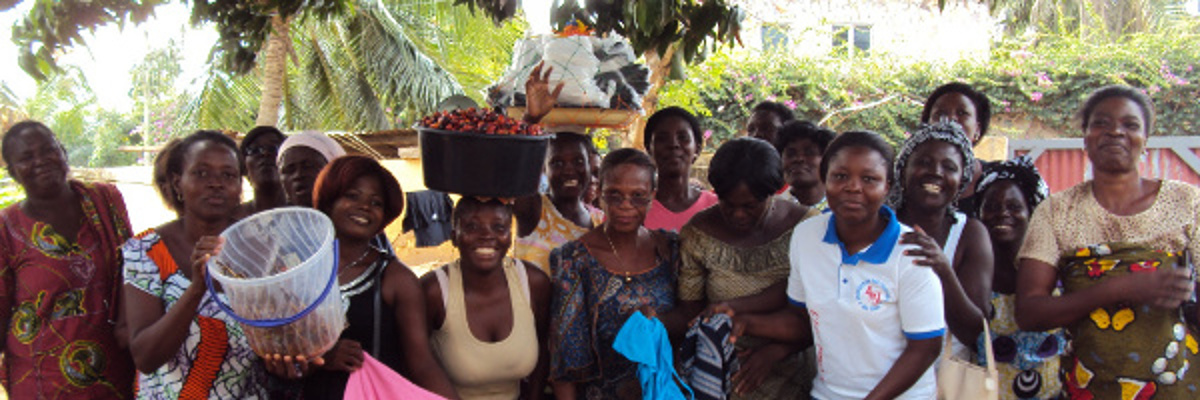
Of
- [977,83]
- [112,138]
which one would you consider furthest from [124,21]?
[112,138]

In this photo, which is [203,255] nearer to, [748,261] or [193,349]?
[193,349]

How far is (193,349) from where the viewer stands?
7.94 ft

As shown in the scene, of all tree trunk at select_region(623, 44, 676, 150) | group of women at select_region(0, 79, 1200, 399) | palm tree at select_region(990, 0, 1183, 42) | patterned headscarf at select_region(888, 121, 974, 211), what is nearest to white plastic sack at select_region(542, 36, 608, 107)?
group of women at select_region(0, 79, 1200, 399)

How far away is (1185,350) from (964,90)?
1.59 m

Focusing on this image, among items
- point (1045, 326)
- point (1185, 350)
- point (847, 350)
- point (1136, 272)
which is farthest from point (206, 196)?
point (1185, 350)

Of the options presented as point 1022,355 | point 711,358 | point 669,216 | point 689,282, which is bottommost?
point 1022,355

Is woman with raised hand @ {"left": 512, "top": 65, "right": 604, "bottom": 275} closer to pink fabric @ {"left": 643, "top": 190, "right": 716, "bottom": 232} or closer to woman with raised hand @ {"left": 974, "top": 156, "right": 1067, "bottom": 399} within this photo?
pink fabric @ {"left": 643, "top": 190, "right": 716, "bottom": 232}

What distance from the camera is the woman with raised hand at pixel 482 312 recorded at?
2623 millimetres

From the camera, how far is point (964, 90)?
3719mm

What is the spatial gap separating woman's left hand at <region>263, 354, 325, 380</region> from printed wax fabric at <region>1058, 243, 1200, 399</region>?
237 cm

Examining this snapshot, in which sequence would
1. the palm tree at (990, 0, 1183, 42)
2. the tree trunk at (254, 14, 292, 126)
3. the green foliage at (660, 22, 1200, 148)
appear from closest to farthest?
the tree trunk at (254, 14, 292, 126)
the green foliage at (660, 22, 1200, 148)
the palm tree at (990, 0, 1183, 42)

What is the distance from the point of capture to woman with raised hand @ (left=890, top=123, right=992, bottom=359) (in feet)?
8.34

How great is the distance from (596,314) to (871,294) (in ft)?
3.01

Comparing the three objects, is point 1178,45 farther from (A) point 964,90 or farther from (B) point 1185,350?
(B) point 1185,350
